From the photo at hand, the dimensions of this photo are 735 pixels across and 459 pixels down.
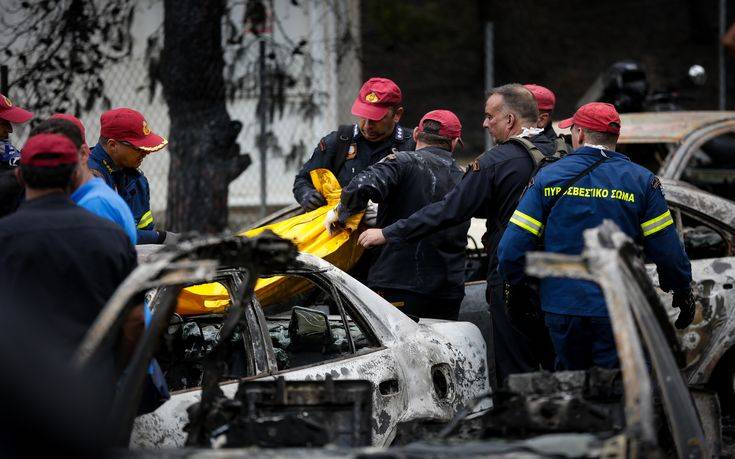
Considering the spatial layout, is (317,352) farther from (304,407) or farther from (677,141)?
(677,141)

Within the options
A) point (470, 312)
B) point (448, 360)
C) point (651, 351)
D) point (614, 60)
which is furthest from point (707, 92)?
point (651, 351)

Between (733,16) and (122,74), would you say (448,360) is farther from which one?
(733,16)

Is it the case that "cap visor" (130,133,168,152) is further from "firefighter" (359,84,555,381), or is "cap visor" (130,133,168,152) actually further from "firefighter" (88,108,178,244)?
"firefighter" (359,84,555,381)

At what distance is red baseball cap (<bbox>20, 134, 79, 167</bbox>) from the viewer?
157 inches

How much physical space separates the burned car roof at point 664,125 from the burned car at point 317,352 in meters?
3.41

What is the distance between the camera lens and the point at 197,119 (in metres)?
10.2

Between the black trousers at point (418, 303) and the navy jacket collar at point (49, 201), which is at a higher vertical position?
the navy jacket collar at point (49, 201)

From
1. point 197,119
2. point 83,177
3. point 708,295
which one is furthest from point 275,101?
point 83,177

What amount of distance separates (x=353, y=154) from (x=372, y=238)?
1.05 m

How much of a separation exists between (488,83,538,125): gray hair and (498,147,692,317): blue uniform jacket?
950 millimetres

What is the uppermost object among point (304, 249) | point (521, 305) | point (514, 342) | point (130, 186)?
point (130, 186)

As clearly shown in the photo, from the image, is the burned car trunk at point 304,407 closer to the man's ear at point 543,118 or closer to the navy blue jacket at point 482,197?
the navy blue jacket at point 482,197

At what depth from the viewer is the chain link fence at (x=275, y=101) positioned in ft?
37.7

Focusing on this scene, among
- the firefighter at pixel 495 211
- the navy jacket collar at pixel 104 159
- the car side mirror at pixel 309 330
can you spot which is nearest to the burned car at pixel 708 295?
the firefighter at pixel 495 211
